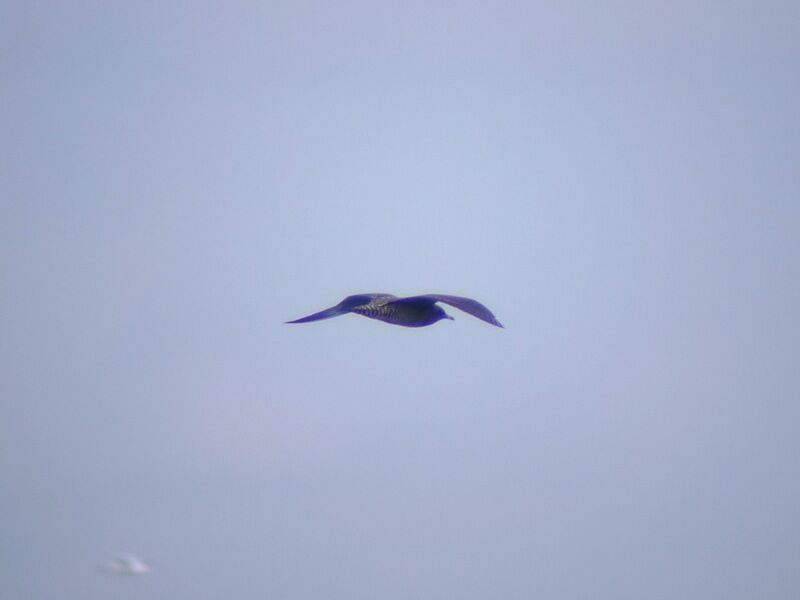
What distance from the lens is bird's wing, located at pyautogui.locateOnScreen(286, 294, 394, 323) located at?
25.1ft

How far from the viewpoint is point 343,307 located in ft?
25.9

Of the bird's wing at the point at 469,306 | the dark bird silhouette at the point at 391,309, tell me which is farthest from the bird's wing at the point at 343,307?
the bird's wing at the point at 469,306

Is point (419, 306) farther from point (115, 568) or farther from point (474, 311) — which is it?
point (115, 568)

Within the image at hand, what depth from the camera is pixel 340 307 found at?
26.0 ft

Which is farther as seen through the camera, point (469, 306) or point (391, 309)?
point (391, 309)

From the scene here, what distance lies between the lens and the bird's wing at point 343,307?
7.65m

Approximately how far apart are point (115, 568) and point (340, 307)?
3.78 meters

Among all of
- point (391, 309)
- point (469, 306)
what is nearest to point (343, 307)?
point (391, 309)

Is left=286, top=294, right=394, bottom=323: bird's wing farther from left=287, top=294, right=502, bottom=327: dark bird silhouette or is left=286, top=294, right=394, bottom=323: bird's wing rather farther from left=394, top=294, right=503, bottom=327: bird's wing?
left=394, top=294, right=503, bottom=327: bird's wing

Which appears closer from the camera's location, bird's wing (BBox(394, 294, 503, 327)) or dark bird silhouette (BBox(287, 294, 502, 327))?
bird's wing (BBox(394, 294, 503, 327))

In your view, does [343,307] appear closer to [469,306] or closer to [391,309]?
[391,309]

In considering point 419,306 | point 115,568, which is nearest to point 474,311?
point 419,306

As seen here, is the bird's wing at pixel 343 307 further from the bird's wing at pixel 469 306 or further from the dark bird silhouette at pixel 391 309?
the bird's wing at pixel 469 306

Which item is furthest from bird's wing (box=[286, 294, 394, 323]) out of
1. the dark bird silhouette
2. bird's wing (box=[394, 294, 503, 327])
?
bird's wing (box=[394, 294, 503, 327])
